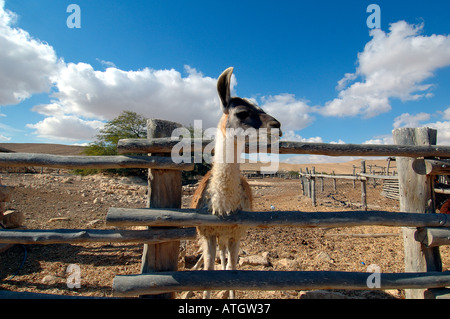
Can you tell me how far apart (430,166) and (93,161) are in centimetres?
399

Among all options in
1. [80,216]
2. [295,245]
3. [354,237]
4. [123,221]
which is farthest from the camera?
[80,216]

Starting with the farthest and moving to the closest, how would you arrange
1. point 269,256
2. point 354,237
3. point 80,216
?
point 80,216
point 354,237
point 269,256

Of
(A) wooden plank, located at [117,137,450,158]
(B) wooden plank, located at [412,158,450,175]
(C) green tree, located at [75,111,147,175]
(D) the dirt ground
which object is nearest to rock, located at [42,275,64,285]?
(D) the dirt ground

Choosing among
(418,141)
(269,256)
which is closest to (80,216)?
(269,256)

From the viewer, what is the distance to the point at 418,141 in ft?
9.29

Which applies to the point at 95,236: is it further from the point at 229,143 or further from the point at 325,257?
the point at 325,257

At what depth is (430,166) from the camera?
263 centimetres

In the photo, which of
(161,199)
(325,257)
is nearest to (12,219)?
(161,199)

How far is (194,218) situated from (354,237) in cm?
643

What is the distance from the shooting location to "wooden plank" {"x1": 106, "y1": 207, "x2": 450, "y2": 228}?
236 cm

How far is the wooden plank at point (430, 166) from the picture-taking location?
103 inches

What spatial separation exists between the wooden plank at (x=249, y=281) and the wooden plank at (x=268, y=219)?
514 millimetres

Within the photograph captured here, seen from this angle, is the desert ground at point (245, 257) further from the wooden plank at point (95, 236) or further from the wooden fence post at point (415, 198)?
the wooden plank at point (95, 236)
